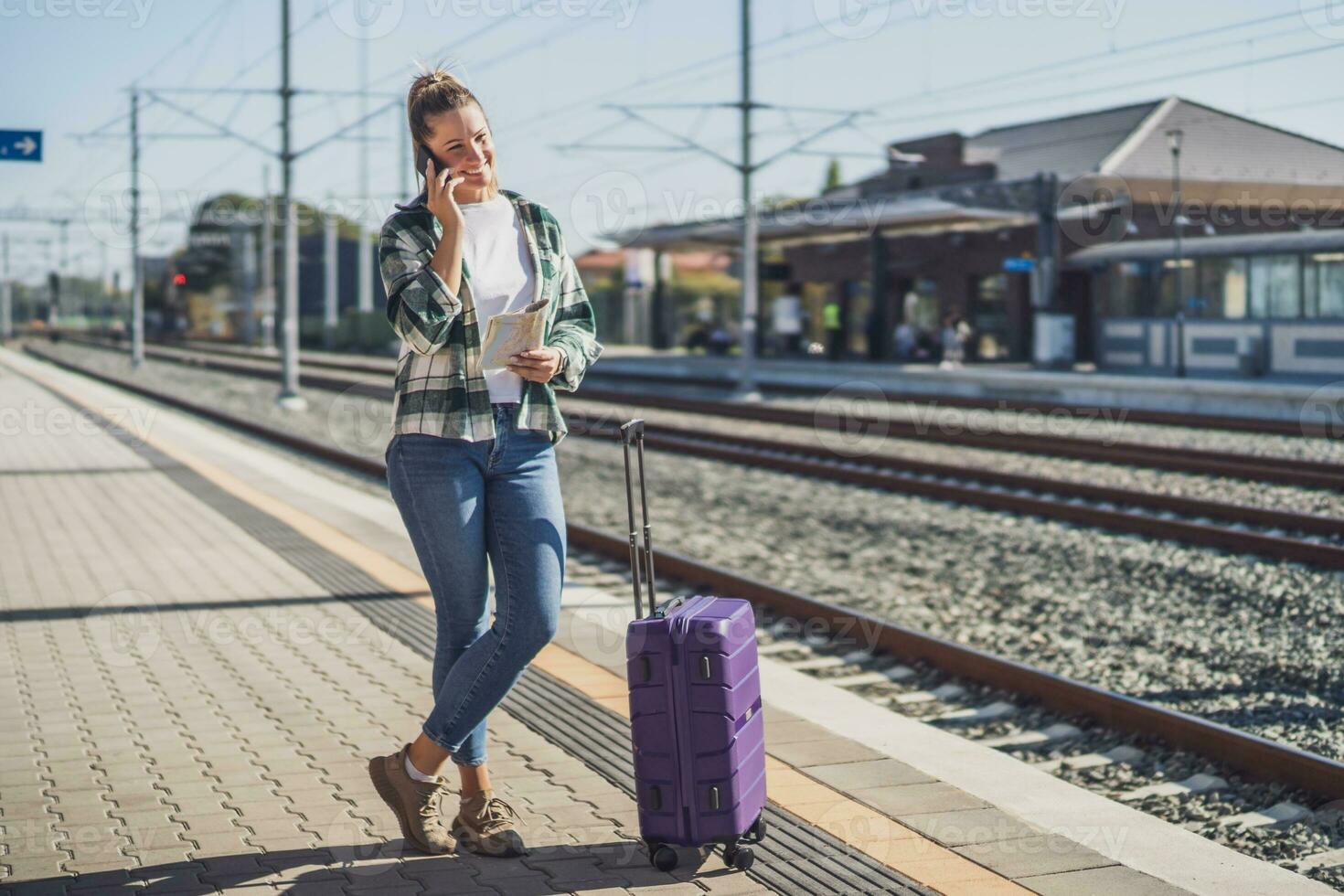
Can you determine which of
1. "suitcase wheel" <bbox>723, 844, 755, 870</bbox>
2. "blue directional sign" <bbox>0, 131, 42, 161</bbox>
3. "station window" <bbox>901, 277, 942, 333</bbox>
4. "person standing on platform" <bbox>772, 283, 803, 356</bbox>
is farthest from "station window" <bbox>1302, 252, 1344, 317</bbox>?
"suitcase wheel" <bbox>723, 844, 755, 870</bbox>

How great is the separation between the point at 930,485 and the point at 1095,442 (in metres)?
4.43

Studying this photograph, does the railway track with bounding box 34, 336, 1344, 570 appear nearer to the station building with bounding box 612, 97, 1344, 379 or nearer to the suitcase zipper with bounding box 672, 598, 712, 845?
the suitcase zipper with bounding box 672, 598, 712, 845

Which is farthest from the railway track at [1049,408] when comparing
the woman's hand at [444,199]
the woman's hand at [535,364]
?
the woman's hand at [444,199]

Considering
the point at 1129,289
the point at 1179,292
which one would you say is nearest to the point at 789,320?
the point at 1129,289

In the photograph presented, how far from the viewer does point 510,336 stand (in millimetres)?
3361

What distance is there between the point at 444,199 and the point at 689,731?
137 centimetres

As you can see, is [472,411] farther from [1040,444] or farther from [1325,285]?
[1325,285]

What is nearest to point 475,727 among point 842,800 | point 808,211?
point 842,800

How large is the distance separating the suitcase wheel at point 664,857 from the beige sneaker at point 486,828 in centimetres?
35

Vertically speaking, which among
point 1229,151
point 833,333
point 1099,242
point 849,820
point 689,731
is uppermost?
point 1229,151

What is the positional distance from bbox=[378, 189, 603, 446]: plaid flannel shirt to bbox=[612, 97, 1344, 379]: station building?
793 inches

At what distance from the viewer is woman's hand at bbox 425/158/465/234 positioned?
→ 3297 mm

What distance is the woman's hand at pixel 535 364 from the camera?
3.33m

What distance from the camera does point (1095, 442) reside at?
54.6ft
